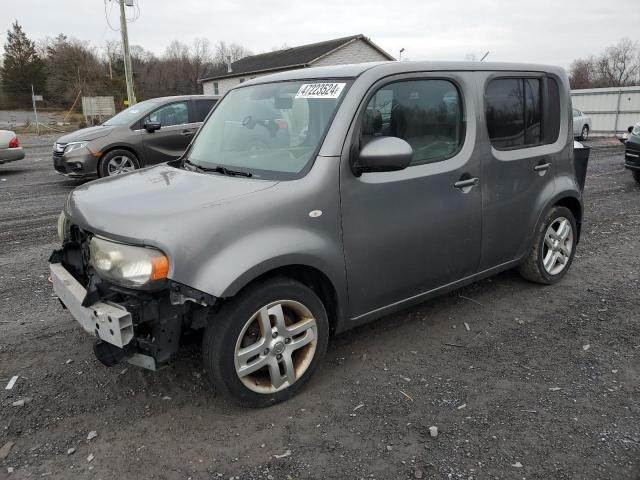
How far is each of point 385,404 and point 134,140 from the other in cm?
870

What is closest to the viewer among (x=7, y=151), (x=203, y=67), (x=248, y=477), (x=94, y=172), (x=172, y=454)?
(x=248, y=477)

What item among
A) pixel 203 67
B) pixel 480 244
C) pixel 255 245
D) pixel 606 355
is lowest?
pixel 606 355

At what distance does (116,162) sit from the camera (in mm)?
10094

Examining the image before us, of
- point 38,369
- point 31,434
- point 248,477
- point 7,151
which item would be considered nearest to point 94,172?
point 7,151

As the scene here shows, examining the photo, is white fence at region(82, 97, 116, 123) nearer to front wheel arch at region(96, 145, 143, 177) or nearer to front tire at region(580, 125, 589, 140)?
front wheel arch at region(96, 145, 143, 177)

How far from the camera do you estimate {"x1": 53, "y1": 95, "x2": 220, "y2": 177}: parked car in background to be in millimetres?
9852

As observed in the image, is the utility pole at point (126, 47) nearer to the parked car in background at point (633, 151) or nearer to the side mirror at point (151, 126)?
the side mirror at point (151, 126)

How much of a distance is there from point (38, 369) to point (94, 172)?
724cm

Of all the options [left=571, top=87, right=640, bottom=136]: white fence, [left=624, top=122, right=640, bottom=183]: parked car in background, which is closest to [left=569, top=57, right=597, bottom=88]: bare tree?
[left=571, top=87, right=640, bottom=136]: white fence

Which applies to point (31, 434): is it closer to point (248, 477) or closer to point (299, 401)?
point (248, 477)

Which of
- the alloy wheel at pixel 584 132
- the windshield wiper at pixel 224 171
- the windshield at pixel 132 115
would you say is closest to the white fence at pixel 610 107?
the alloy wheel at pixel 584 132

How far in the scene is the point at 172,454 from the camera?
2.61 metres

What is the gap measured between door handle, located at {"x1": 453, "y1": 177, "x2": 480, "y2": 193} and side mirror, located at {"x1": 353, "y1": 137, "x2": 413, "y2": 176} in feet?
2.44

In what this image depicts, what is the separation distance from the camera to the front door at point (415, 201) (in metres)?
3.13
